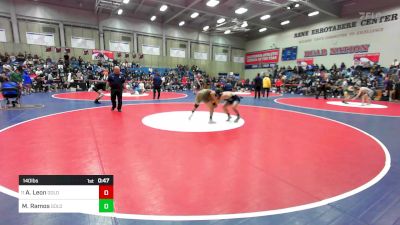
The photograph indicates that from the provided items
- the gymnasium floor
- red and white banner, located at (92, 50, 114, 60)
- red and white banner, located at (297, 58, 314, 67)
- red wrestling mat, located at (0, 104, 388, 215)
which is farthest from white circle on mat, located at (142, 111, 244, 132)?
red and white banner, located at (297, 58, 314, 67)

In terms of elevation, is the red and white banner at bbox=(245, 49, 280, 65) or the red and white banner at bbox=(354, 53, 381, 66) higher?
the red and white banner at bbox=(245, 49, 280, 65)

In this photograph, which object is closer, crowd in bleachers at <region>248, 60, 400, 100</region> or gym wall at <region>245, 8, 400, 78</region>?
crowd in bleachers at <region>248, 60, 400, 100</region>

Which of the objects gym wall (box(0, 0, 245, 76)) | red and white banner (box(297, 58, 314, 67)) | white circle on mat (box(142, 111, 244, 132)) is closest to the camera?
white circle on mat (box(142, 111, 244, 132))

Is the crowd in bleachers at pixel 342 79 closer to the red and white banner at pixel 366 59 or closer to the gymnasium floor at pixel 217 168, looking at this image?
the red and white banner at pixel 366 59

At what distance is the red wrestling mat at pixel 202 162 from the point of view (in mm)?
2891

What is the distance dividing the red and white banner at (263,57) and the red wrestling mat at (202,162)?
27282 mm

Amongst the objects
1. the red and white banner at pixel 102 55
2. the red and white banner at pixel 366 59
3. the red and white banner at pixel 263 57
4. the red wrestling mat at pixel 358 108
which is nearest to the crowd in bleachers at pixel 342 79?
the red and white banner at pixel 366 59

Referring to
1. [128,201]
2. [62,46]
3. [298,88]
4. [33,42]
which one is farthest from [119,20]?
[128,201]

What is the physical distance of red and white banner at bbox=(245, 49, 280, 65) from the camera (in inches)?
1252

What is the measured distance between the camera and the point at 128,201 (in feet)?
9.13

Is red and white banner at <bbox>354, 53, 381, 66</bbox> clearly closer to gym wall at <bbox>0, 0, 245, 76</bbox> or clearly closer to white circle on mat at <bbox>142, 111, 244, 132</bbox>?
gym wall at <bbox>0, 0, 245, 76</bbox>

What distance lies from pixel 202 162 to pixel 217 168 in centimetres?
34

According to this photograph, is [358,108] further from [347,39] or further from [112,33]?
[112,33]

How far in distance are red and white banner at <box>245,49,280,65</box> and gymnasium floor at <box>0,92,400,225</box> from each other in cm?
2647
